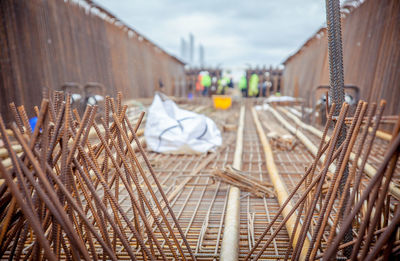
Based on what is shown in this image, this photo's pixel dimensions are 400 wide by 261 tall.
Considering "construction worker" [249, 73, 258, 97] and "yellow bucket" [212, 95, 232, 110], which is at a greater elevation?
"construction worker" [249, 73, 258, 97]

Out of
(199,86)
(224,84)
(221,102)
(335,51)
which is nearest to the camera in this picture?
(335,51)

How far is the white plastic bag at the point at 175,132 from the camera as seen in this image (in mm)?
5012

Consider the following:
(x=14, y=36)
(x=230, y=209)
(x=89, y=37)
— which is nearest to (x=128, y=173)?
(x=230, y=209)

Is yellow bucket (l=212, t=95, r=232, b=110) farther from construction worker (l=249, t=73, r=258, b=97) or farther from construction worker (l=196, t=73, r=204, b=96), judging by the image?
construction worker (l=196, t=73, r=204, b=96)

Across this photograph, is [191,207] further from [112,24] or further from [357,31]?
[112,24]

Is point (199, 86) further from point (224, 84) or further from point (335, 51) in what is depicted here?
point (335, 51)

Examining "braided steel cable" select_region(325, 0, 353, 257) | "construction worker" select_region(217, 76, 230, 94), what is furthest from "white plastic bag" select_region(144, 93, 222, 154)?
"construction worker" select_region(217, 76, 230, 94)

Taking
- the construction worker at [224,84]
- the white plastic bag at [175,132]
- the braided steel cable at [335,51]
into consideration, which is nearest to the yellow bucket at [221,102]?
the construction worker at [224,84]

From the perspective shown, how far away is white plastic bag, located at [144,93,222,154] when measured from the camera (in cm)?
501

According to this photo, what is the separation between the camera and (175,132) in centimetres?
508

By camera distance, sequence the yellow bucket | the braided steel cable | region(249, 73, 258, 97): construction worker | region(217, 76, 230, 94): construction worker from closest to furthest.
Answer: the braided steel cable → the yellow bucket → region(217, 76, 230, 94): construction worker → region(249, 73, 258, 97): construction worker

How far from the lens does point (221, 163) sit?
4.54 meters

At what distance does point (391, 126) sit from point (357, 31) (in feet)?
12.8

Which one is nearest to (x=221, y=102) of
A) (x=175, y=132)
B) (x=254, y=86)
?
(x=254, y=86)
